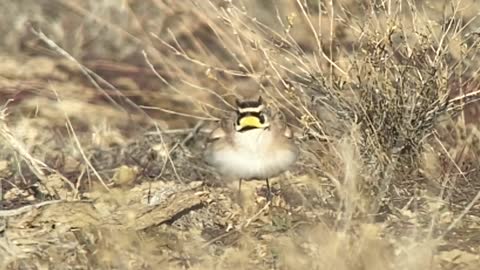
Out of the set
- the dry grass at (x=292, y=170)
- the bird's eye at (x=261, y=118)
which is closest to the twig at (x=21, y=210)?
the dry grass at (x=292, y=170)

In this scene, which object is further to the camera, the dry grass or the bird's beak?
the bird's beak

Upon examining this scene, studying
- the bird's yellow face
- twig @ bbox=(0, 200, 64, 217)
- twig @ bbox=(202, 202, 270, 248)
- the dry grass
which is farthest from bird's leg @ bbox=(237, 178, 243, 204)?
twig @ bbox=(0, 200, 64, 217)

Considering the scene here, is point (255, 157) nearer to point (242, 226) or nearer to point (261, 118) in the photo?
point (261, 118)

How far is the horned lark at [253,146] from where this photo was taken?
5379 mm

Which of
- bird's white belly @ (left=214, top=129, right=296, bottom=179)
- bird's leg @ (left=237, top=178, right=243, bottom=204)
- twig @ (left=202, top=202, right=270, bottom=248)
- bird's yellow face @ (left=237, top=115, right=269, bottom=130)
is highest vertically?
bird's yellow face @ (left=237, top=115, right=269, bottom=130)

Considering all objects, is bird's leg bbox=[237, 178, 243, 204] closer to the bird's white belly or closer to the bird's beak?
the bird's white belly

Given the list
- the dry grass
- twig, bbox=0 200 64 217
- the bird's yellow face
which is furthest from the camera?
the bird's yellow face

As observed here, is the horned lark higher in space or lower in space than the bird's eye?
lower

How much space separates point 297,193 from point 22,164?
137 centimetres

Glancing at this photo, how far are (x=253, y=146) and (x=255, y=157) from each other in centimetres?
5

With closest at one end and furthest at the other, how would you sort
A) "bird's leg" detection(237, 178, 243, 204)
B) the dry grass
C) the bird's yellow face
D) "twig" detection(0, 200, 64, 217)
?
the dry grass
"twig" detection(0, 200, 64, 217)
the bird's yellow face
"bird's leg" detection(237, 178, 243, 204)

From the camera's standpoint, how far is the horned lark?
5379 mm

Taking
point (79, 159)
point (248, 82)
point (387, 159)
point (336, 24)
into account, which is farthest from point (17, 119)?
point (387, 159)

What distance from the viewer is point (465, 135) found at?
5.86 metres
